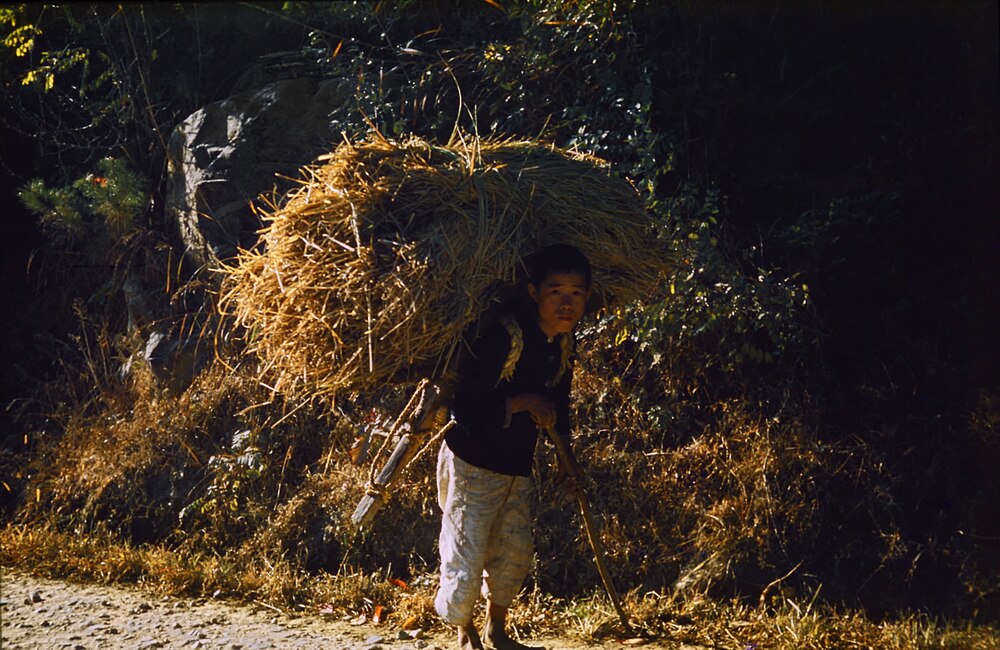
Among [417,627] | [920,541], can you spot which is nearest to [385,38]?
[417,627]

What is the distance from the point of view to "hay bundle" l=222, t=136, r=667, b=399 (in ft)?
12.1

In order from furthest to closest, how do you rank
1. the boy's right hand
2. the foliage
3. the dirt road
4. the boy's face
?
1. the foliage
2. the dirt road
3. the boy's right hand
4. the boy's face

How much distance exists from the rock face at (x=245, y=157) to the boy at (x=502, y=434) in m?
3.87

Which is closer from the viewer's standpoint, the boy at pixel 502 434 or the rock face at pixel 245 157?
the boy at pixel 502 434

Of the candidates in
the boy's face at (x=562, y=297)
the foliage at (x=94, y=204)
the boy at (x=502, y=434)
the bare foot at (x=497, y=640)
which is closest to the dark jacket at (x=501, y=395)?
the boy at (x=502, y=434)

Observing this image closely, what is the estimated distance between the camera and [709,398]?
5941 millimetres

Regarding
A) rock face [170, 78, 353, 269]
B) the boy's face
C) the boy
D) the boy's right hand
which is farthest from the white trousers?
rock face [170, 78, 353, 269]

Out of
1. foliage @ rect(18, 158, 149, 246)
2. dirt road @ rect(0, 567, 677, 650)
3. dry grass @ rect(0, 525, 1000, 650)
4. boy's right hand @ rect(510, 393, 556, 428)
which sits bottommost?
dirt road @ rect(0, 567, 677, 650)

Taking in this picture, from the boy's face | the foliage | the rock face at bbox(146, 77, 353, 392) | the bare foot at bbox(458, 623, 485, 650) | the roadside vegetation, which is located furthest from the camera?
the foliage

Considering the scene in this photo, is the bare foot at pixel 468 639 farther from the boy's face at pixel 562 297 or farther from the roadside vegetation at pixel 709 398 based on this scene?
the boy's face at pixel 562 297

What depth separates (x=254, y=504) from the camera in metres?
6.22

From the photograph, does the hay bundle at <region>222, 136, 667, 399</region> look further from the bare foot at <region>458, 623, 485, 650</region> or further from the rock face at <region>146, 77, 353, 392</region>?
the rock face at <region>146, 77, 353, 392</region>

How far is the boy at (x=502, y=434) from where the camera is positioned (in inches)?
154

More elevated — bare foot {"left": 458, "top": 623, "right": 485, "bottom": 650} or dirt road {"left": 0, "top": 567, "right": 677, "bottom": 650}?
bare foot {"left": 458, "top": 623, "right": 485, "bottom": 650}
